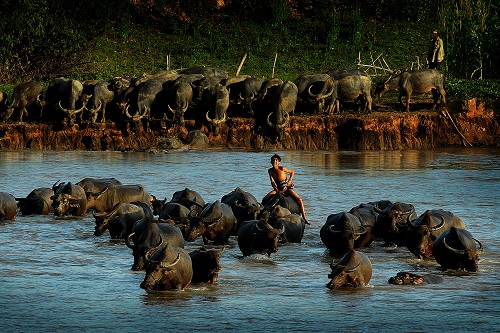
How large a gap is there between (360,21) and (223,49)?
22.5 feet

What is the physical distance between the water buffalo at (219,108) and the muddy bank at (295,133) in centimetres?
49

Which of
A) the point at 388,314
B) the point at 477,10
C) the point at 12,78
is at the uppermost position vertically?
the point at 477,10

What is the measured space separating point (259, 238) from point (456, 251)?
294 cm

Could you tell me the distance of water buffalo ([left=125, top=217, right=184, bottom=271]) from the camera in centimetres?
1505

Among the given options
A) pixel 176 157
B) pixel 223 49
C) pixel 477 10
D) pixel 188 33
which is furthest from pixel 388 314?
pixel 188 33

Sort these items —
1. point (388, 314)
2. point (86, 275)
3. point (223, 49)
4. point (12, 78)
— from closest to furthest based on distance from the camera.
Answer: point (388, 314), point (86, 275), point (12, 78), point (223, 49)

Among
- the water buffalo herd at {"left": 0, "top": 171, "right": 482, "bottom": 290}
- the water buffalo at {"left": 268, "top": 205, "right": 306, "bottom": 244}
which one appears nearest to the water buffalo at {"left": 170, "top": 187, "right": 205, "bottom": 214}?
the water buffalo herd at {"left": 0, "top": 171, "right": 482, "bottom": 290}

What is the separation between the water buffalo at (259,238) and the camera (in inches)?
639

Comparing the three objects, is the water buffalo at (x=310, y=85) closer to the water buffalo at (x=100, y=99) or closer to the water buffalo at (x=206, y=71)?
the water buffalo at (x=206, y=71)

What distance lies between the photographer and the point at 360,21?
164 ft

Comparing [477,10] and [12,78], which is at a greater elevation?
[477,10]

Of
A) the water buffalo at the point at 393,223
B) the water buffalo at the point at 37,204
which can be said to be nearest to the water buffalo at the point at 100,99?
the water buffalo at the point at 37,204

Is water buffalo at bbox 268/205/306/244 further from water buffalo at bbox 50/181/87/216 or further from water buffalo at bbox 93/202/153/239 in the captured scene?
water buffalo at bbox 50/181/87/216

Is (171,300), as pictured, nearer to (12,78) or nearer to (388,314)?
(388,314)
